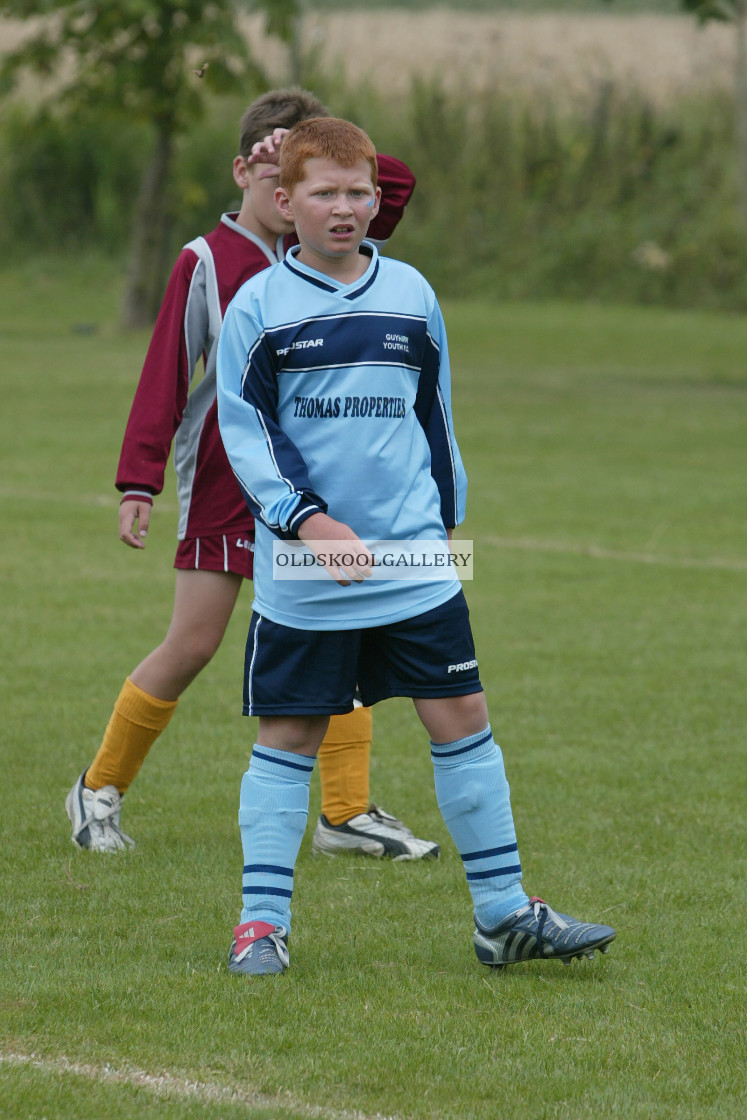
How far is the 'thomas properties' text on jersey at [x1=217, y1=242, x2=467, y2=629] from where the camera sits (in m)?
3.43

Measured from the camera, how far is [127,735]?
14.8 feet

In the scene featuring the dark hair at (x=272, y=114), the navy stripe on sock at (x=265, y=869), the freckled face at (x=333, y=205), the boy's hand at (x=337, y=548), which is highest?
the dark hair at (x=272, y=114)

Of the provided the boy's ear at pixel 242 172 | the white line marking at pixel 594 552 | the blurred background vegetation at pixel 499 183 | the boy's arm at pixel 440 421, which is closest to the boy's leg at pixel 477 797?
the boy's arm at pixel 440 421

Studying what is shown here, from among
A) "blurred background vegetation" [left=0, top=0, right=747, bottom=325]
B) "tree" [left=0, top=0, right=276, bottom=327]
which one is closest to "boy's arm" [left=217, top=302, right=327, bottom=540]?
"tree" [left=0, top=0, right=276, bottom=327]

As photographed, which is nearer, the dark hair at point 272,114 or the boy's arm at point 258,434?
the boy's arm at point 258,434

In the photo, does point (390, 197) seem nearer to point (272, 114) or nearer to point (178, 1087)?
point (272, 114)

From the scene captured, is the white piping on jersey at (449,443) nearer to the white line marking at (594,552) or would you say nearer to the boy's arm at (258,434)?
the boy's arm at (258,434)

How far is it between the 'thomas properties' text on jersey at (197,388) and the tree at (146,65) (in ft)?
62.4

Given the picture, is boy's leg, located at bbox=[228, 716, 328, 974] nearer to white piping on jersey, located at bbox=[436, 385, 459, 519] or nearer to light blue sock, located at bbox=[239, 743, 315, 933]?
light blue sock, located at bbox=[239, 743, 315, 933]

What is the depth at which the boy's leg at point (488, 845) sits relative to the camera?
3514 mm

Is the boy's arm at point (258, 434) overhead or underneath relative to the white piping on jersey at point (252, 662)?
overhead

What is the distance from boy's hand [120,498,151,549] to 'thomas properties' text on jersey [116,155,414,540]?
0.05 meters

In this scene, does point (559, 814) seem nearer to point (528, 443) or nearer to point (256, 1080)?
point (256, 1080)

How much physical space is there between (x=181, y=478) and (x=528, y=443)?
33.0ft
